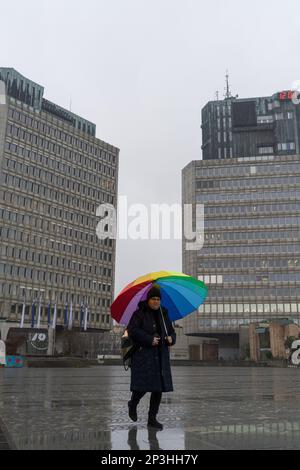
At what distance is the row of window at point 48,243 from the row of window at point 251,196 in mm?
24980

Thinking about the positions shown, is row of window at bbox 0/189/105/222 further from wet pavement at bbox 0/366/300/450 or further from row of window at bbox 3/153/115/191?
wet pavement at bbox 0/366/300/450

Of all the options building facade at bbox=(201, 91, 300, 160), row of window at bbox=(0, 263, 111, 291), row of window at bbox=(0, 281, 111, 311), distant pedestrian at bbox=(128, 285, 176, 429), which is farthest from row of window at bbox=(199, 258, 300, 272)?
distant pedestrian at bbox=(128, 285, 176, 429)

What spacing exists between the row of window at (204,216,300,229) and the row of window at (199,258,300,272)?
7565mm

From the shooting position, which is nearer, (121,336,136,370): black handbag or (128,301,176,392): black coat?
(128,301,176,392): black coat

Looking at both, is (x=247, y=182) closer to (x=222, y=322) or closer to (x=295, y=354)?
(x=222, y=322)

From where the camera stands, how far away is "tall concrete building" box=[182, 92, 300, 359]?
9394cm

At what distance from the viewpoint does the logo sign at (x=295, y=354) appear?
192ft

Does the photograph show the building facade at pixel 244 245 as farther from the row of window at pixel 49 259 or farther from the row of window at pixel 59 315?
the row of window at pixel 49 259

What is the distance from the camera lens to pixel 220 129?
486ft

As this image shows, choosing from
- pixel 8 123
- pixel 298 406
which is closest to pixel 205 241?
pixel 8 123

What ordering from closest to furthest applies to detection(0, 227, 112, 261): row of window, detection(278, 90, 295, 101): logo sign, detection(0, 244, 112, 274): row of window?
detection(0, 244, 112, 274): row of window → detection(0, 227, 112, 261): row of window → detection(278, 90, 295, 101): logo sign

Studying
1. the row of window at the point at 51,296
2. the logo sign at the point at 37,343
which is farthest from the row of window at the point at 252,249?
the logo sign at the point at 37,343

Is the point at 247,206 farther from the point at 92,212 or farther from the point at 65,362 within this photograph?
the point at 65,362
